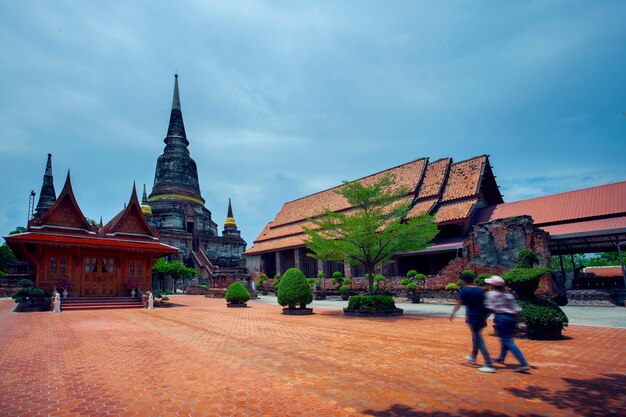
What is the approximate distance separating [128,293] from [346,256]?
12.9 metres

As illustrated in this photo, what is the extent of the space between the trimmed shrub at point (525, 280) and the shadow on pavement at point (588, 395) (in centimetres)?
326

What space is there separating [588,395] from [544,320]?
3990mm

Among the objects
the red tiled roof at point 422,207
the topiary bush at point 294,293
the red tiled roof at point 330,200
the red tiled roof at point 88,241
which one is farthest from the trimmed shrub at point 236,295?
the red tiled roof at point 422,207

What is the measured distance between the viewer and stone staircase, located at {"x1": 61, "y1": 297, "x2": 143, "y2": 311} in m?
A: 17.0

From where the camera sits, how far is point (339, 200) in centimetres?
3391

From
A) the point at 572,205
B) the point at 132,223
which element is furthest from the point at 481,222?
the point at 132,223

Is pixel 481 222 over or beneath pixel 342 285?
over

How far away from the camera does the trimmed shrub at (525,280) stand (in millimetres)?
8070

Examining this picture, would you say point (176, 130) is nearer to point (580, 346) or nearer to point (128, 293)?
point (128, 293)

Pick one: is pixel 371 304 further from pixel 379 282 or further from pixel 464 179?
pixel 464 179

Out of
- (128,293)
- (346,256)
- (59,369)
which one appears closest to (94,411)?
(59,369)

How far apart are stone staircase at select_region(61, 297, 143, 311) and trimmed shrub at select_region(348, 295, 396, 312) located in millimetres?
11781

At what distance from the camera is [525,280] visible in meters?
8.08

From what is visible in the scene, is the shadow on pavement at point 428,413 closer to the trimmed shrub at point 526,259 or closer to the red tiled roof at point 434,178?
the trimmed shrub at point 526,259
